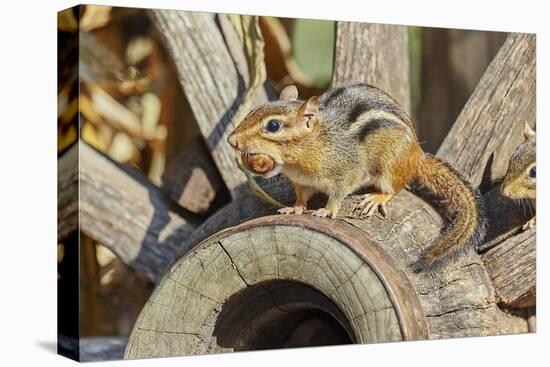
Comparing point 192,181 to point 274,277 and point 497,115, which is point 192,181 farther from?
point 497,115

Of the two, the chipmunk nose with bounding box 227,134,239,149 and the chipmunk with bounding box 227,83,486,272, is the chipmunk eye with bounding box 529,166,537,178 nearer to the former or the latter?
the chipmunk with bounding box 227,83,486,272

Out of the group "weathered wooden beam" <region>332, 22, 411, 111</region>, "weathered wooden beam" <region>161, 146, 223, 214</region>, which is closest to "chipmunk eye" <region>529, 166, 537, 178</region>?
"weathered wooden beam" <region>332, 22, 411, 111</region>

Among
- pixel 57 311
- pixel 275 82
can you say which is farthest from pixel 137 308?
pixel 275 82

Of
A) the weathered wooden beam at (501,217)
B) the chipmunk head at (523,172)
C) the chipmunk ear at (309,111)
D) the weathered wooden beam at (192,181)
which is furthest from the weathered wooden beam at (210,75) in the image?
the chipmunk head at (523,172)

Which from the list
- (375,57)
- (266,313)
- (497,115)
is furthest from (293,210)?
(497,115)

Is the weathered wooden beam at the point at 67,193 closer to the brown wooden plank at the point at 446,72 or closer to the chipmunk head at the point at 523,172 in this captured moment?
the brown wooden plank at the point at 446,72

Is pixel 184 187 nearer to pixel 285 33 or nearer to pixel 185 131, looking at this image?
pixel 185 131
